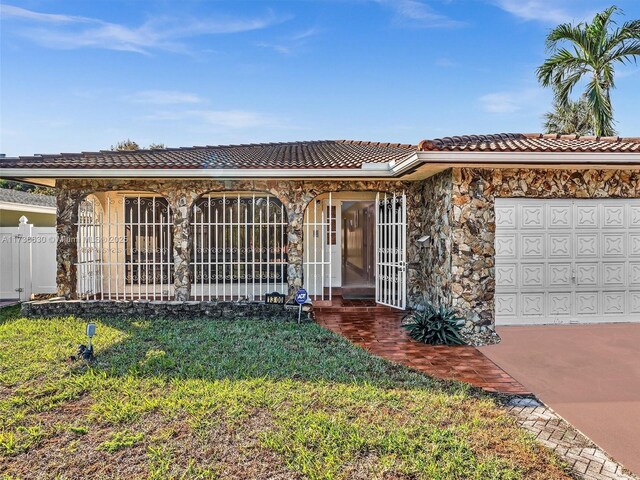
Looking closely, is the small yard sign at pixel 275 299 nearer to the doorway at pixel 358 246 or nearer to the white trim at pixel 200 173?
the white trim at pixel 200 173

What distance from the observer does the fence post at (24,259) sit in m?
11.8

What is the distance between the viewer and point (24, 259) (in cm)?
1187

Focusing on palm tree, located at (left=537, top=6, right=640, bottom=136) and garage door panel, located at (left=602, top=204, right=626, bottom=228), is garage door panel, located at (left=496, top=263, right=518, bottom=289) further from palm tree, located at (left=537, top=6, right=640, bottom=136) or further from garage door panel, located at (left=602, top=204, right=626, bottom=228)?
palm tree, located at (left=537, top=6, right=640, bottom=136)

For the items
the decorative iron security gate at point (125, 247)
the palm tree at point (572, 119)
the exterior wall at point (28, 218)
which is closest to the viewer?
the decorative iron security gate at point (125, 247)

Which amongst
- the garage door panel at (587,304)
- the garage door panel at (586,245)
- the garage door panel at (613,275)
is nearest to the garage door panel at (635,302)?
the garage door panel at (613,275)

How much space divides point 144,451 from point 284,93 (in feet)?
41.5

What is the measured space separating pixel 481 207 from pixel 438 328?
8.04 feet

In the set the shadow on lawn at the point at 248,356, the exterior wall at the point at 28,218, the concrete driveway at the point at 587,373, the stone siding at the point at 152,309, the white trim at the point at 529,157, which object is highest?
the white trim at the point at 529,157

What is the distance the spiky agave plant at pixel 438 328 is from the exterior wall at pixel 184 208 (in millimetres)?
3170

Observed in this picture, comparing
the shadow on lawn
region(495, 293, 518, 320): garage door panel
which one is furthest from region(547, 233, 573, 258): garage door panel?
the shadow on lawn

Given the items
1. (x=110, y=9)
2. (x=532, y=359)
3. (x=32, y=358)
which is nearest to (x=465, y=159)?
(x=532, y=359)

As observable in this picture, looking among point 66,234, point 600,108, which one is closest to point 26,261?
point 66,234

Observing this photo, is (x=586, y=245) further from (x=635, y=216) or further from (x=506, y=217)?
(x=506, y=217)

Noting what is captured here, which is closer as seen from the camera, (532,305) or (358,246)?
(532,305)
